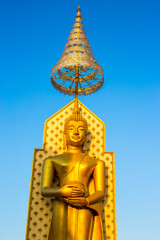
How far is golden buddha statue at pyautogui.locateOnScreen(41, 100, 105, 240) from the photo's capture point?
7.29 meters

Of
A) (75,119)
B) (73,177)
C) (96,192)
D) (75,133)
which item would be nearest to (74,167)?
(73,177)

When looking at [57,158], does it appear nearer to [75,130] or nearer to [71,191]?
[75,130]

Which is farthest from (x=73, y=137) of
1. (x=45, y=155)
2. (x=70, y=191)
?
(x=70, y=191)

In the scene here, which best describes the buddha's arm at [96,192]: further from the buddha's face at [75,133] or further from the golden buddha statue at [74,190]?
the buddha's face at [75,133]

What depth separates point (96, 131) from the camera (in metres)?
9.56

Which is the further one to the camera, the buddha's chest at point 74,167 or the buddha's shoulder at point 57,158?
the buddha's shoulder at point 57,158

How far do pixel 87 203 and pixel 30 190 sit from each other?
1866mm

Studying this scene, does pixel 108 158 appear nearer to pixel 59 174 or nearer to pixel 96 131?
pixel 96 131

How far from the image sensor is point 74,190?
7.25m

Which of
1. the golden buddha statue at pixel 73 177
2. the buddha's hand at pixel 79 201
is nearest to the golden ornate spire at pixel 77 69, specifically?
the golden buddha statue at pixel 73 177

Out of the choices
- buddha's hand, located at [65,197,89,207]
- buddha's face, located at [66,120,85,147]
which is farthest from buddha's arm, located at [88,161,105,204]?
buddha's face, located at [66,120,85,147]

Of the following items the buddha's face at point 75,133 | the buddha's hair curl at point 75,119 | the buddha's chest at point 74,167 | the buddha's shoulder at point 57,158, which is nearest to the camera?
the buddha's chest at point 74,167

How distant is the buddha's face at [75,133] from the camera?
862 centimetres

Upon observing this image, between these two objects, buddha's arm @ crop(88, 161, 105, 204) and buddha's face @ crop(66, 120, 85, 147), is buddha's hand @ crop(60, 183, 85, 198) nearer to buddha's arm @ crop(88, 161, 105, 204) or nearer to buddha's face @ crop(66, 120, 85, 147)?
buddha's arm @ crop(88, 161, 105, 204)
